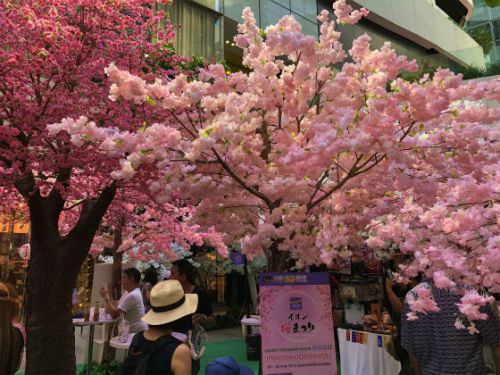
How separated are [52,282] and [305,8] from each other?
14172 mm

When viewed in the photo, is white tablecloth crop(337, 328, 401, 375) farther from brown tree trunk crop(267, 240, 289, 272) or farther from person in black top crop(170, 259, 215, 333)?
brown tree trunk crop(267, 240, 289, 272)

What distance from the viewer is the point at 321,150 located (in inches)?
113

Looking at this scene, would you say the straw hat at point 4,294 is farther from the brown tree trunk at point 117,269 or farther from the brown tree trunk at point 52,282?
the brown tree trunk at point 117,269

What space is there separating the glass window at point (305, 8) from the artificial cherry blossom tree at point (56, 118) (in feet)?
38.5

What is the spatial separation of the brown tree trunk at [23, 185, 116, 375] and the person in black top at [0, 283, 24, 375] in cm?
114

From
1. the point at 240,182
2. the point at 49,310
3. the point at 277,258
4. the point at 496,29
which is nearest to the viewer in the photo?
the point at 240,182

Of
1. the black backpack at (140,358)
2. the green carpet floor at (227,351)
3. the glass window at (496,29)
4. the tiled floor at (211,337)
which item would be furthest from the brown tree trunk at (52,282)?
the glass window at (496,29)

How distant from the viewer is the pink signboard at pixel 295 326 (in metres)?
2.88

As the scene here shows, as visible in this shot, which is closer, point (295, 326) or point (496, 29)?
point (295, 326)

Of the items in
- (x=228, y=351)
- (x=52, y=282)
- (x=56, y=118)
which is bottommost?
(x=228, y=351)

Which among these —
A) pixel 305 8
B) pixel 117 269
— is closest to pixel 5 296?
pixel 117 269

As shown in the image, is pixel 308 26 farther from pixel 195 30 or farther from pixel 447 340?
pixel 447 340

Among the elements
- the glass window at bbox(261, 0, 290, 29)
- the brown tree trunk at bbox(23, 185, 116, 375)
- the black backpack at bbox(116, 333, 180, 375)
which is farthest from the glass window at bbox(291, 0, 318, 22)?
the black backpack at bbox(116, 333, 180, 375)

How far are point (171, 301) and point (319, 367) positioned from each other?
3.76ft
